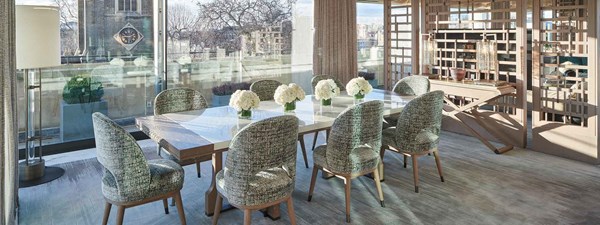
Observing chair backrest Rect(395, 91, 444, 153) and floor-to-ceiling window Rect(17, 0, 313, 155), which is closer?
chair backrest Rect(395, 91, 444, 153)

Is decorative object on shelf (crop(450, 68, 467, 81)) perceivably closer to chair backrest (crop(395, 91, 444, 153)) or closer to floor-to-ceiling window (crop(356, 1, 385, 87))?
chair backrest (crop(395, 91, 444, 153))

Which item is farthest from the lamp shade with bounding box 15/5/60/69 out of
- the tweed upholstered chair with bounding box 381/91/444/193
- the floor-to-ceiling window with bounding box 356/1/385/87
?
the floor-to-ceiling window with bounding box 356/1/385/87

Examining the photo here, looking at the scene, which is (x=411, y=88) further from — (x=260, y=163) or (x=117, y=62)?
(x=117, y=62)

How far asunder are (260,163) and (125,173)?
0.78m

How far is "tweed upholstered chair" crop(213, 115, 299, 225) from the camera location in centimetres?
229

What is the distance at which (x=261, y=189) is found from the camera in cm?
243

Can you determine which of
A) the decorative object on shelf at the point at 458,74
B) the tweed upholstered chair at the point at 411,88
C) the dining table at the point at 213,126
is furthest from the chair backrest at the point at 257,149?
the decorative object on shelf at the point at 458,74

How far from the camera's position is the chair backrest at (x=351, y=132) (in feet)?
9.31

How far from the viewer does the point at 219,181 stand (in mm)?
2643

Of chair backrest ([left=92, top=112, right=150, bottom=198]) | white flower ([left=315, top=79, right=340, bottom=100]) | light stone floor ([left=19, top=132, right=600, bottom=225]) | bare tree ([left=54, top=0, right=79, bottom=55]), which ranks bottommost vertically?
light stone floor ([left=19, top=132, right=600, bottom=225])

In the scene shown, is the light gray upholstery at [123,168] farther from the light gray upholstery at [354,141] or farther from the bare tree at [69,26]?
the bare tree at [69,26]

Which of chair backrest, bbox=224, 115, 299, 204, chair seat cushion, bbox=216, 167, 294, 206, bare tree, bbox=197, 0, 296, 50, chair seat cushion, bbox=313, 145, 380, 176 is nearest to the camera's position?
chair backrest, bbox=224, 115, 299, 204

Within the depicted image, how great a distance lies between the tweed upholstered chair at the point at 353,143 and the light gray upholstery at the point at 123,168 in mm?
1101

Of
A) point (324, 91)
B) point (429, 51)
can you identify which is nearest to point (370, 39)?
point (429, 51)
